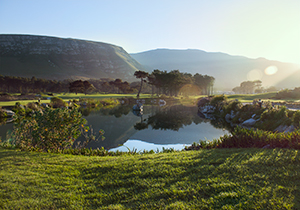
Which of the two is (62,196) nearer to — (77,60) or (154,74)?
(154,74)

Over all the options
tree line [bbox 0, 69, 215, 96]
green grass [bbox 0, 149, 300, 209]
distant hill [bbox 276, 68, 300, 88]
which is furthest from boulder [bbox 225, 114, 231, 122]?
distant hill [bbox 276, 68, 300, 88]

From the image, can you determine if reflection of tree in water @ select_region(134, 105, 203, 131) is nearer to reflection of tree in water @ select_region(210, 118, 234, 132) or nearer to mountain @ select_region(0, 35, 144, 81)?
reflection of tree in water @ select_region(210, 118, 234, 132)

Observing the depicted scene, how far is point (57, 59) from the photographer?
131 metres

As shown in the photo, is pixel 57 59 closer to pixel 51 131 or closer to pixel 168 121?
pixel 168 121

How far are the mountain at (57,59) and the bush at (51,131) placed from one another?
357ft

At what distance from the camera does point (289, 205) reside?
2.68 meters

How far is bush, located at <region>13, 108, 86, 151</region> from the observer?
6000 millimetres

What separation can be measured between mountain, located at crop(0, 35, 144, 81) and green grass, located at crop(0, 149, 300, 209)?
11169 centimetres

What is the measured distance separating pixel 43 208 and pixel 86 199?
0.65 meters

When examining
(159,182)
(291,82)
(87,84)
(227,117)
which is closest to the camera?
(159,182)

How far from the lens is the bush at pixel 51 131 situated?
236 inches

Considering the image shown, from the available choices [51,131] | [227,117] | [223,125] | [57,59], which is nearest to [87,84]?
[227,117]

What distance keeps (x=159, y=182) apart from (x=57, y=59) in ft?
486

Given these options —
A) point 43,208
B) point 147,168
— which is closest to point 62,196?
point 43,208
